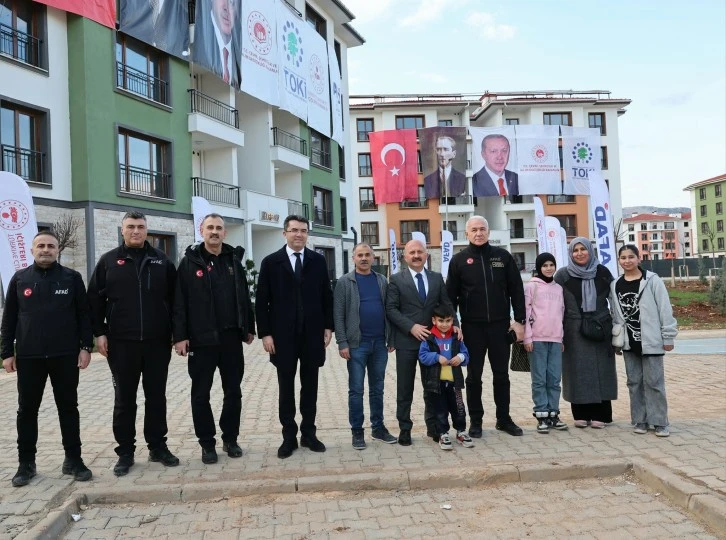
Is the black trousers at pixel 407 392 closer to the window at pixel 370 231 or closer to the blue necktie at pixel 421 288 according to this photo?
the blue necktie at pixel 421 288

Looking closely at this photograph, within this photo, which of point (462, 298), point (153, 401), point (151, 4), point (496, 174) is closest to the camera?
point (153, 401)

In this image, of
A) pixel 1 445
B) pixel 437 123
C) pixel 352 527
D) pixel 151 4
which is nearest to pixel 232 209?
pixel 151 4

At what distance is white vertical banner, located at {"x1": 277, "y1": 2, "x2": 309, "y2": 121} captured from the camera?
26.4m

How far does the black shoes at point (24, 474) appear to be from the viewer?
489cm

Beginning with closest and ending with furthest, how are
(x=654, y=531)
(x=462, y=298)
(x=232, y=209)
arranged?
(x=654, y=531), (x=462, y=298), (x=232, y=209)

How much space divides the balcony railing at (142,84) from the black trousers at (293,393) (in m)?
16.4

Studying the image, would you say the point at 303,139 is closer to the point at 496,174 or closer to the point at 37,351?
the point at 496,174

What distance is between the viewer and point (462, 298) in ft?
20.0

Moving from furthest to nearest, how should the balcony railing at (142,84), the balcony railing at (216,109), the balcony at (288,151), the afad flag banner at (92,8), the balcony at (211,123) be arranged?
the balcony at (288,151)
the balcony railing at (216,109)
the balcony at (211,123)
the balcony railing at (142,84)
the afad flag banner at (92,8)

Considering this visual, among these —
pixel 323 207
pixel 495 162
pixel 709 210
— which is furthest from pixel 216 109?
pixel 709 210

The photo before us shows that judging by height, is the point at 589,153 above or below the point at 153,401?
above

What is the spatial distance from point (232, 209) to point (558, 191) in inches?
1045

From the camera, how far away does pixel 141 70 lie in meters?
20.1

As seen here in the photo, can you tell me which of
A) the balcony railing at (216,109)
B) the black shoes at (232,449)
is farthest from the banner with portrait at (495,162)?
the black shoes at (232,449)
